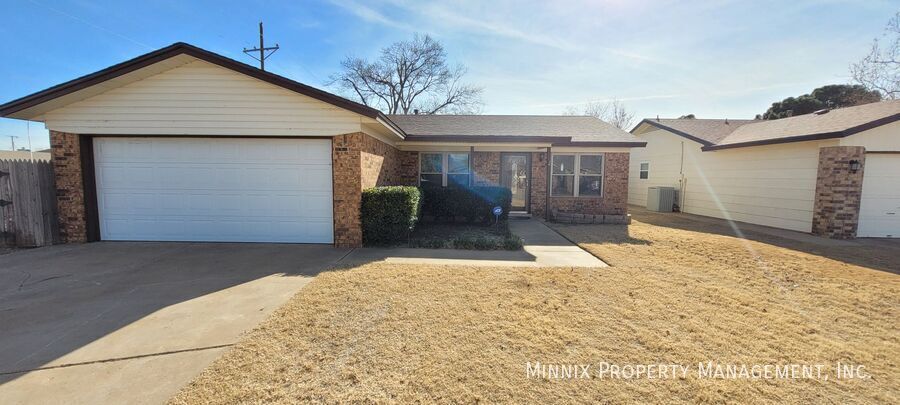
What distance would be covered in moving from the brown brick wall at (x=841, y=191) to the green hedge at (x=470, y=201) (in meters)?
8.27

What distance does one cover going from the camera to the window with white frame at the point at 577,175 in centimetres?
1138

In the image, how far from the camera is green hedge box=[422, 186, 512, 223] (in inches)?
362

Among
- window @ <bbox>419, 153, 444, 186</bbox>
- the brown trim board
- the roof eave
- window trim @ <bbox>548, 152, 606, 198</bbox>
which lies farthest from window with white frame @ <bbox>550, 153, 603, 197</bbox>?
the brown trim board

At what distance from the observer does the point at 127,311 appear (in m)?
3.70

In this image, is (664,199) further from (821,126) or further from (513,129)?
(513,129)

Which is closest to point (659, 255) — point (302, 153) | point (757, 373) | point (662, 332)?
point (662, 332)

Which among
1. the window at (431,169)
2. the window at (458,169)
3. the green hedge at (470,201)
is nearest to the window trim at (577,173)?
the window at (458,169)

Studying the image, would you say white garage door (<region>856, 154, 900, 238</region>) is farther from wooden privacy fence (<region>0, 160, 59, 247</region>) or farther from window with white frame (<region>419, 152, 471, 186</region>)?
wooden privacy fence (<region>0, 160, 59, 247</region>)

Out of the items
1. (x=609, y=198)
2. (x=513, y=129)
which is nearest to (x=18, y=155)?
(x=513, y=129)

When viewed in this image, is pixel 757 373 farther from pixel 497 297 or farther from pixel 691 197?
pixel 691 197

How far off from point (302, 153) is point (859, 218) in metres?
13.9

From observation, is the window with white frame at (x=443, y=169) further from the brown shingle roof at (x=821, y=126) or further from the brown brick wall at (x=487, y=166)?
the brown shingle roof at (x=821, y=126)

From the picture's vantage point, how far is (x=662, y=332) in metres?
3.25

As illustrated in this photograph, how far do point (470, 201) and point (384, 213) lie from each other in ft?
10.3
